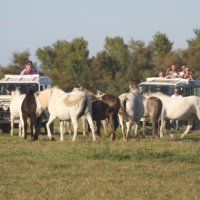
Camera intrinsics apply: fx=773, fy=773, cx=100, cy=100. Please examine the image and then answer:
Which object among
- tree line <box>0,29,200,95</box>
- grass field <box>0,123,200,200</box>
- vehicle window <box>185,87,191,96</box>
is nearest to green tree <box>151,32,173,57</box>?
tree line <box>0,29,200,95</box>

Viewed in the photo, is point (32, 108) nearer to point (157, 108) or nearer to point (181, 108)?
point (157, 108)

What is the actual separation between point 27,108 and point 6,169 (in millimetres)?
9378

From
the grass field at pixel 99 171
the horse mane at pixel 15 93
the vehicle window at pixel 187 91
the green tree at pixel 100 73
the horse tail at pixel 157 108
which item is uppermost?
the green tree at pixel 100 73

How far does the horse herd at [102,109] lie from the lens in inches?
909

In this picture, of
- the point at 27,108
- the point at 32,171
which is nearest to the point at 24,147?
the point at 27,108

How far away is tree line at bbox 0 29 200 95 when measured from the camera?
260ft

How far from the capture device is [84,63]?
83625 millimetres

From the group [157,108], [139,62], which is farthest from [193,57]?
[157,108]

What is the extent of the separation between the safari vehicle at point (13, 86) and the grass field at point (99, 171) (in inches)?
314

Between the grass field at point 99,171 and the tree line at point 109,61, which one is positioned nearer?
the grass field at point 99,171

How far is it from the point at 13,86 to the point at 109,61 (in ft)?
189

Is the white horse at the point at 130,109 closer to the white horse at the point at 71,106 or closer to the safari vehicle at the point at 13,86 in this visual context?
the white horse at the point at 71,106

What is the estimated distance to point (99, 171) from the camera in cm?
1538

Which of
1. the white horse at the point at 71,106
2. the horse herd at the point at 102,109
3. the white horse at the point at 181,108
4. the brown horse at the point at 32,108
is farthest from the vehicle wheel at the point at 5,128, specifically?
the white horse at the point at 181,108
